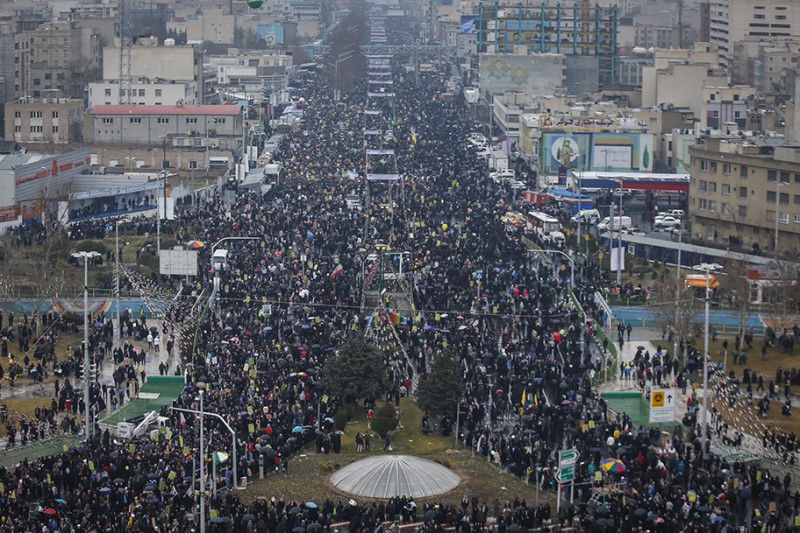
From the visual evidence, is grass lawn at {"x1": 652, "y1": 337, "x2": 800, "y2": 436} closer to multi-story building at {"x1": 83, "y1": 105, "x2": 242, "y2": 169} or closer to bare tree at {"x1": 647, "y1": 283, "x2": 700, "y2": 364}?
bare tree at {"x1": 647, "y1": 283, "x2": 700, "y2": 364}

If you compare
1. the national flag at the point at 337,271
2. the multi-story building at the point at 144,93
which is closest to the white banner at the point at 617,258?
the national flag at the point at 337,271

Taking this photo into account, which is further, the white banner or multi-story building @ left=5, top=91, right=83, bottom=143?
multi-story building @ left=5, top=91, right=83, bottom=143

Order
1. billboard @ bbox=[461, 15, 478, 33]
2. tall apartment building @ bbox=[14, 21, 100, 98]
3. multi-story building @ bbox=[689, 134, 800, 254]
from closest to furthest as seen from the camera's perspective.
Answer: multi-story building @ bbox=[689, 134, 800, 254]
tall apartment building @ bbox=[14, 21, 100, 98]
billboard @ bbox=[461, 15, 478, 33]

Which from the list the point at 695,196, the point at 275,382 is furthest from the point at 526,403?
the point at 695,196

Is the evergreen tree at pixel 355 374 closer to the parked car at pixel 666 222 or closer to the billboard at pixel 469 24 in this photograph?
the parked car at pixel 666 222

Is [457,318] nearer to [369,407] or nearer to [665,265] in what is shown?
[369,407]

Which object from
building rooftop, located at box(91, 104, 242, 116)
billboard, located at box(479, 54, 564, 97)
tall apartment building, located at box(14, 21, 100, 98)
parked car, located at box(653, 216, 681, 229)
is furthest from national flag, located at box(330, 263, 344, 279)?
billboard, located at box(479, 54, 564, 97)

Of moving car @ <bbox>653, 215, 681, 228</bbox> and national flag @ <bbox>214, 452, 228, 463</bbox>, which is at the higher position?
moving car @ <bbox>653, 215, 681, 228</bbox>
